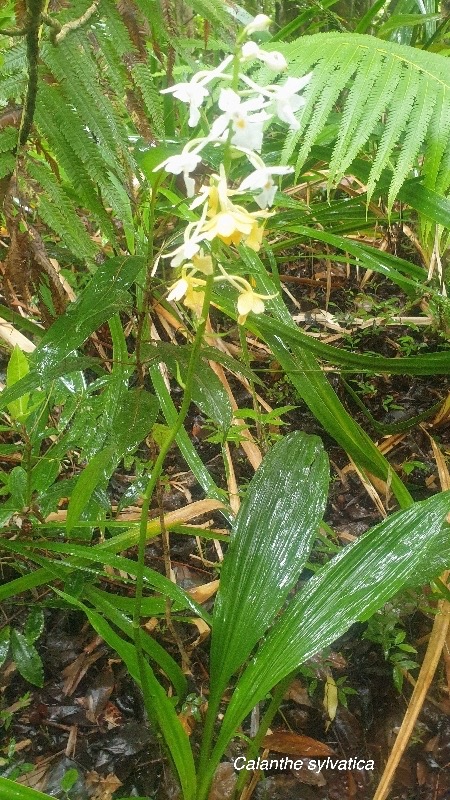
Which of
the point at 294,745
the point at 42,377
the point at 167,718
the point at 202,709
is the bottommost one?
the point at 294,745

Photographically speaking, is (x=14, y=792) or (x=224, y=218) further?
(x=14, y=792)

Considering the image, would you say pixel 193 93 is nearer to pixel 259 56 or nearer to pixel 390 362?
pixel 259 56

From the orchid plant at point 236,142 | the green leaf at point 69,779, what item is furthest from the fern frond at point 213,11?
the green leaf at point 69,779

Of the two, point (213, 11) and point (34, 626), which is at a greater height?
point (213, 11)

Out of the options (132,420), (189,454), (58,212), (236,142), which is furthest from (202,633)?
(236,142)

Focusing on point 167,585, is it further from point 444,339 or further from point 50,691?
point 444,339

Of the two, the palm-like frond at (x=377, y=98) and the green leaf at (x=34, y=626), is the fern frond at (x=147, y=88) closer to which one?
the palm-like frond at (x=377, y=98)
